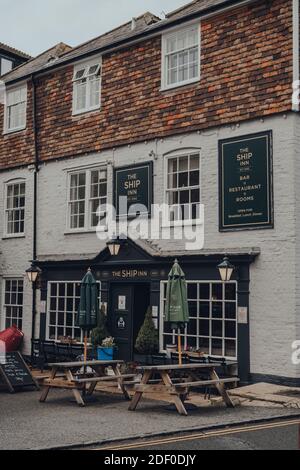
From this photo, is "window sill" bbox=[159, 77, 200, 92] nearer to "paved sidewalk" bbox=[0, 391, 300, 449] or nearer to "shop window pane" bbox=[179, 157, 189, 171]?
"shop window pane" bbox=[179, 157, 189, 171]

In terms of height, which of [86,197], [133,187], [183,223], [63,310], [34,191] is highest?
[34,191]

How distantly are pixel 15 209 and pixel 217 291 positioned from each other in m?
8.25

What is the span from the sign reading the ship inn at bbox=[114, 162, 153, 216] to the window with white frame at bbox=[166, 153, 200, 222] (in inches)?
22.5

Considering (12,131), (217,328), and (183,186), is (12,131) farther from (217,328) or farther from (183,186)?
(217,328)

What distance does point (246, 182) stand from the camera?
13.6 metres

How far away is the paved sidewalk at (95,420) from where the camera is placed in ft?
27.9

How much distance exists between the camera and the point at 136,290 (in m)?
15.9

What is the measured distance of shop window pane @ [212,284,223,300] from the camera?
13.8m

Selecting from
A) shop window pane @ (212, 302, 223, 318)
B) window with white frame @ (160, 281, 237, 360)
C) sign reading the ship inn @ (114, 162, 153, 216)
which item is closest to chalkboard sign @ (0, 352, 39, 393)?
window with white frame @ (160, 281, 237, 360)

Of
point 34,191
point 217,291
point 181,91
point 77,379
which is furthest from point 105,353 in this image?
point 181,91

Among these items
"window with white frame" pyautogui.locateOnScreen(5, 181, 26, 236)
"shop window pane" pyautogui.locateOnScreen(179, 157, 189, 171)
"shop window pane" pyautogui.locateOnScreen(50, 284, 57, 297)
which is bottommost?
"shop window pane" pyautogui.locateOnScreen(50, 284, 57, 297)

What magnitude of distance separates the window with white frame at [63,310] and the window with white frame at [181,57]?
6.14m
